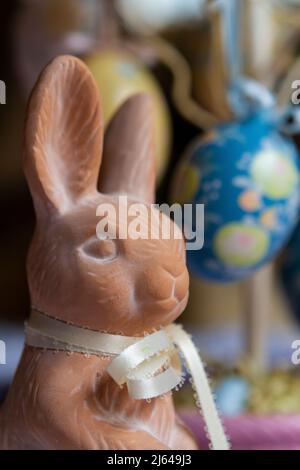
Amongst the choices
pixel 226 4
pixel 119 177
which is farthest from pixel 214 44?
pixel 119 177

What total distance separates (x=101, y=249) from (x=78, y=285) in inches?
1.1

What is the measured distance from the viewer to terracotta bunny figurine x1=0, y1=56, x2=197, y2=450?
0.49 meters

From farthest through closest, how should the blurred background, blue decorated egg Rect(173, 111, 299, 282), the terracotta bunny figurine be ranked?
1. the blurred background
2. blue decorated egg Rect(173, 111, 299, 282)
3. the terracotta bunny figurine

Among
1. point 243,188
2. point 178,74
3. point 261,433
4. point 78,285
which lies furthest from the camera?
point 178,74

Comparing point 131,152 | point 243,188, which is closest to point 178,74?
point 243,188

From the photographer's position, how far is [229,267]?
0.82 meters

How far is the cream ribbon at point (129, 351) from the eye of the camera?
49 cm

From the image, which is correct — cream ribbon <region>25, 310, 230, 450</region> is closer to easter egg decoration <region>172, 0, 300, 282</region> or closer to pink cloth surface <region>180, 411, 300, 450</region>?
pink cloth surface <region>180, 411, 300, 450</region>

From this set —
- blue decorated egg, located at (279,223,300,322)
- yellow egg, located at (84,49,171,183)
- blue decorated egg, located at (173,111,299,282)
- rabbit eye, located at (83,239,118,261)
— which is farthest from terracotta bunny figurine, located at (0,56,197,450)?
blue decorated egg, located at (279,223,300,322)

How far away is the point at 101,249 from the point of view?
49 centimetres

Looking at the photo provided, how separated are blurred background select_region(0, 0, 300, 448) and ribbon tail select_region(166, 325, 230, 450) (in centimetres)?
29

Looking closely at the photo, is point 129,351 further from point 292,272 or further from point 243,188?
point 292,272

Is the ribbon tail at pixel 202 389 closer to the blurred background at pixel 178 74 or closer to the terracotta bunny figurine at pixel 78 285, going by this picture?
the terracotta bunny figurine at pixel 78 285
